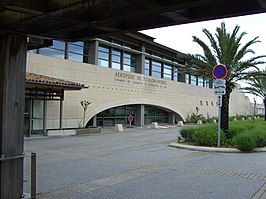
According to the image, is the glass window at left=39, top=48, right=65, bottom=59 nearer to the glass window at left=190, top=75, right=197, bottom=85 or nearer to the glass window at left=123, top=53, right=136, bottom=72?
the glass window at left=123, top=53, right=136, bottom=72

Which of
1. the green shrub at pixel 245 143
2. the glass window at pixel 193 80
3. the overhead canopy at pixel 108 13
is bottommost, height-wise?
the green shrub at pixel 245 143

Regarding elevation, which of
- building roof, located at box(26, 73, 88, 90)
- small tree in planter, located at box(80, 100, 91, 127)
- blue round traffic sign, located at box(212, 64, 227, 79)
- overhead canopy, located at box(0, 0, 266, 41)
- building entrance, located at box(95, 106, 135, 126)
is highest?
blue round traffic sign, located at box(212, 64, 227, 79)

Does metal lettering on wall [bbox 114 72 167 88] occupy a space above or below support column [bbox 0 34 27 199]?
above

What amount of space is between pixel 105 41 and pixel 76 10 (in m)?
26.0

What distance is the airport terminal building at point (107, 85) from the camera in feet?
71.1

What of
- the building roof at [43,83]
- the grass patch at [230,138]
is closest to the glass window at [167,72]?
the building roof at [43,83]

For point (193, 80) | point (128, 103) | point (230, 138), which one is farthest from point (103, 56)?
point (193, 80)

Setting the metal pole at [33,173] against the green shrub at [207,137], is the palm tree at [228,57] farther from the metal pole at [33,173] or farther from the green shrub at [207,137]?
the metal pole at [33,173]

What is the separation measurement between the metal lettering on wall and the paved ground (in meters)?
19.2

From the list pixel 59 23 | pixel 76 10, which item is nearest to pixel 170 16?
pixel 76 10

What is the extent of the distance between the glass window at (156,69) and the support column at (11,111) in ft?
109

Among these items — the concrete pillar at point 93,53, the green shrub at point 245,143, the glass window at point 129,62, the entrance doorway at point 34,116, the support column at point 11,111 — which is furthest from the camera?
the glass window at point 129,62

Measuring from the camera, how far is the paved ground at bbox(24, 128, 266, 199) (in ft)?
21.3

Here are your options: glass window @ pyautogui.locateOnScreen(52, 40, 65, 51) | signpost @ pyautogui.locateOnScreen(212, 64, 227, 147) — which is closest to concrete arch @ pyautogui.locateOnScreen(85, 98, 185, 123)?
glass window @ pyautogui.locateOnScreen(52, 40, 65, 51)
